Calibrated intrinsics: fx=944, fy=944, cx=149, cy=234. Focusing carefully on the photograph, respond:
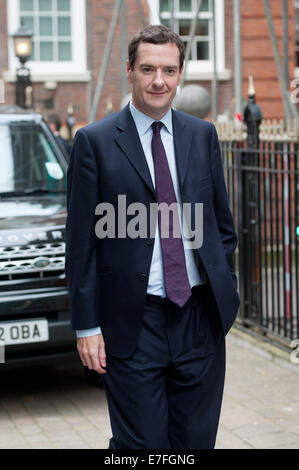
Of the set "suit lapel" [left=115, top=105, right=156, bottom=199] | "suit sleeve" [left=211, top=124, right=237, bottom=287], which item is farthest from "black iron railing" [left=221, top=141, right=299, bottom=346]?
"suit lapel" [left=115, top=105, right=156, bottom=199]

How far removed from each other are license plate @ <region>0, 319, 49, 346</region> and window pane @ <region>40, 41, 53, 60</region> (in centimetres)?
1420

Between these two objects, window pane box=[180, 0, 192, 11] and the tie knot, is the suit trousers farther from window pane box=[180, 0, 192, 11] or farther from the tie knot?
window pane box=[180, 0, 192, 11]

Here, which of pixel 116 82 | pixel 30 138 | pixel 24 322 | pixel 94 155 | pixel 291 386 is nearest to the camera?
pixel 94 155

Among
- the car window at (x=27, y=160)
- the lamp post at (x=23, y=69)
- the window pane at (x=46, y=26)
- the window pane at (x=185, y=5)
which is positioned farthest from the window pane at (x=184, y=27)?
the car window at (x=27, y=160)

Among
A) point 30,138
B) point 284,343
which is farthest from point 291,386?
point 30,138

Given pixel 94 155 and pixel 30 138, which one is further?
pixel 30 138

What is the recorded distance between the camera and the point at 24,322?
5.93m

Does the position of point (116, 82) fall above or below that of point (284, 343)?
above

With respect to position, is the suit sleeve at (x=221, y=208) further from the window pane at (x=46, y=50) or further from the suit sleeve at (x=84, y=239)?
the window pane at (x=46, y=50)

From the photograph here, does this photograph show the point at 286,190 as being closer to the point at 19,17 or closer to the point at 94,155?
the point at 94,155

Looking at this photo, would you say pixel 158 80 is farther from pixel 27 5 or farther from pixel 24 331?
pixel 27 5

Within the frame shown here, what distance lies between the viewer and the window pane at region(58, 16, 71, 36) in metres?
19.3
